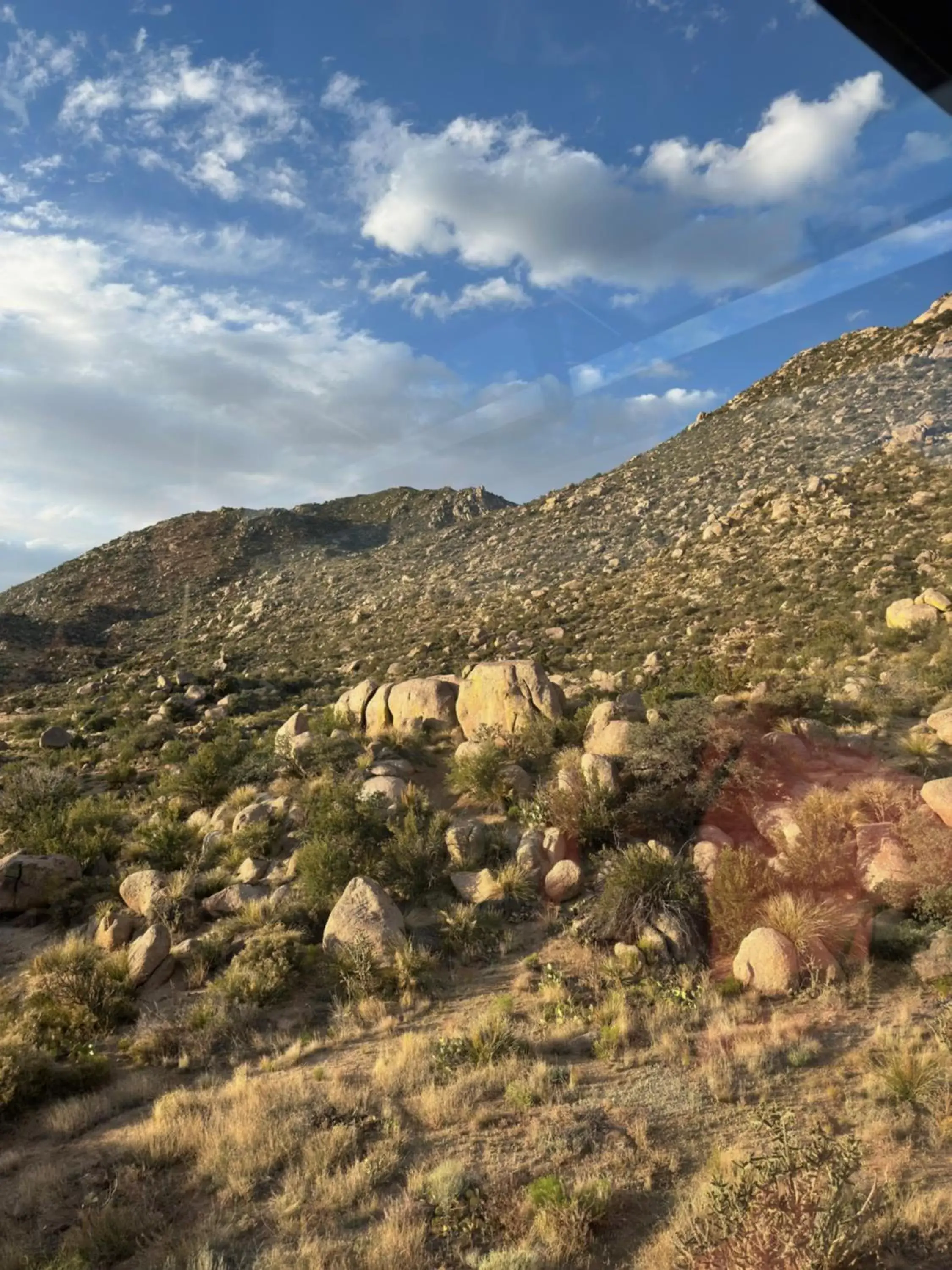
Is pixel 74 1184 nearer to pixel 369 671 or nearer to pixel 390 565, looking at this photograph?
pixel 369 671

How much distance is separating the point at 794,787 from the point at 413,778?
6647mm

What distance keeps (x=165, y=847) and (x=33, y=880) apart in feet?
6.49

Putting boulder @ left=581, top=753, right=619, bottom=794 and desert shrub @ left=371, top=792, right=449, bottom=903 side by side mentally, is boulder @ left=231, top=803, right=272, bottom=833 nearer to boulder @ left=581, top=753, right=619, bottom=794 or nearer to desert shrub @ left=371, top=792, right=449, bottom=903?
desert shrub @ left=371, top=792, right=449, bottom=903

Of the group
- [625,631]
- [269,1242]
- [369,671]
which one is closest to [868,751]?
[269,1242]

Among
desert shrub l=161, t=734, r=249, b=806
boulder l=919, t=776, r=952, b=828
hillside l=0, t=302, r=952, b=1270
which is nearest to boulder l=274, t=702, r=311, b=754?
hillside l=0, t=302, r=952, b=1270

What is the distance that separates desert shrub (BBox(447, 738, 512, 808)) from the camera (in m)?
12.5

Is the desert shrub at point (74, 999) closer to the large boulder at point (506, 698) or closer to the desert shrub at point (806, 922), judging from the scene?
the desert shrub at point (806, 922)

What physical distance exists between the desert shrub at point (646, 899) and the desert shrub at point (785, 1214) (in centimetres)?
414

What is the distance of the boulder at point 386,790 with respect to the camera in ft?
40.0

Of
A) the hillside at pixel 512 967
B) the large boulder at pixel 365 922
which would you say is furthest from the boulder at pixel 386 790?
the large boulder at pixel 365 922

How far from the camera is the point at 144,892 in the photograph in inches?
427

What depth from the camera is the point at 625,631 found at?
1043 inches

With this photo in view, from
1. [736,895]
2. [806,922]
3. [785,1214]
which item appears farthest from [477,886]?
[785,1214]

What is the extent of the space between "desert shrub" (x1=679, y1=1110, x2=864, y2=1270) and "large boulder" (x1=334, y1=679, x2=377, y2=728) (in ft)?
43.2
